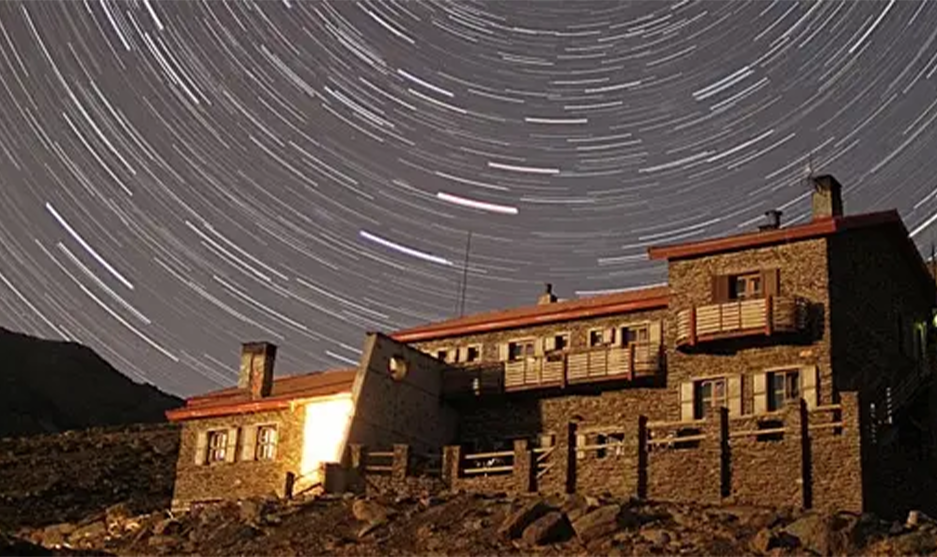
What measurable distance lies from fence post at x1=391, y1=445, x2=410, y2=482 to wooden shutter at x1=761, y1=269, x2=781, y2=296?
44.1 feet

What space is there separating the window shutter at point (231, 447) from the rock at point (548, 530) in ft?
63.7

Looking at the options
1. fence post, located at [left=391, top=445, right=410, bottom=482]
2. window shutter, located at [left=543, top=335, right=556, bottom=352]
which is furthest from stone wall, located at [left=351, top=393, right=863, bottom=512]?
window shutter, located at [left=543, top=335, right=556, bottom=352]

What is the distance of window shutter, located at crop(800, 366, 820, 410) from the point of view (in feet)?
149

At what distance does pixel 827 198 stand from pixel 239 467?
80.6ft

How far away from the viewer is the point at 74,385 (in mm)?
114250

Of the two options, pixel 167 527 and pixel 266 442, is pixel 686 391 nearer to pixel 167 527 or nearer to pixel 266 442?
pixel 266 442

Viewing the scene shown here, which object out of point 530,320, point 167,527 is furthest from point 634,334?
point 167,527

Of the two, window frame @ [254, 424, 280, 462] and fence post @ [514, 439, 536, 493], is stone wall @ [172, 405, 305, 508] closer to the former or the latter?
window frame @ [254, 424, 280, 462]

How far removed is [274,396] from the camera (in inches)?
2168

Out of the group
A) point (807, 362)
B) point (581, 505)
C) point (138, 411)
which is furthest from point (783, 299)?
point (138, 411)

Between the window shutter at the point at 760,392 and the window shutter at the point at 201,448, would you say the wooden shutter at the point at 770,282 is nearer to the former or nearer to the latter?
the window shutter at the point at 760,392

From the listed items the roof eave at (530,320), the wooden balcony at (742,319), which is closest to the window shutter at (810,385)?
the wooden balcony at (742,319)

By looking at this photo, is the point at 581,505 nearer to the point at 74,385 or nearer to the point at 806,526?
the point at 806,526

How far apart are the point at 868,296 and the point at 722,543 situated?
15583mm
